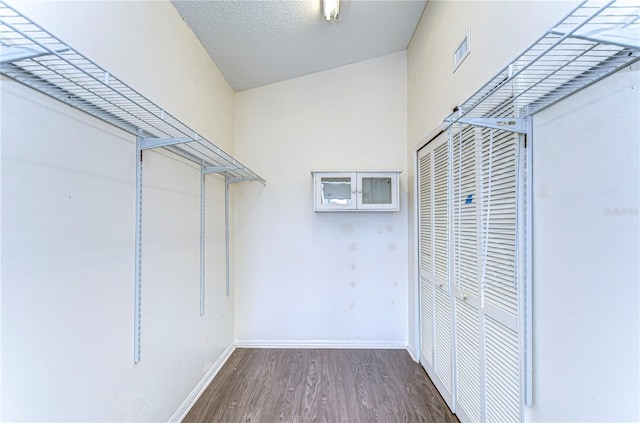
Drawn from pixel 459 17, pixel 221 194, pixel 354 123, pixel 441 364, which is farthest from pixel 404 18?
pixel 441 364

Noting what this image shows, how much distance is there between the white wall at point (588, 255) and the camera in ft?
2.91

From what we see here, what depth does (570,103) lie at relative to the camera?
3.59 ft

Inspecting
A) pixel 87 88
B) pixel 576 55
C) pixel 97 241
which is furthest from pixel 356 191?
pixel 87 88

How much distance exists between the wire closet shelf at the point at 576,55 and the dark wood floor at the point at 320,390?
2.03 meters

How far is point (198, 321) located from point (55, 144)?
165 cm

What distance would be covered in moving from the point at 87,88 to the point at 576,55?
168 centimetres

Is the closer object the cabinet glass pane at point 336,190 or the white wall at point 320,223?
the cabinet glass pane at point 336,190

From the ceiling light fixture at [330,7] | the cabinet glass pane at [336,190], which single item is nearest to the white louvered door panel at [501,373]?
the cabinet glass pane at [336,190]

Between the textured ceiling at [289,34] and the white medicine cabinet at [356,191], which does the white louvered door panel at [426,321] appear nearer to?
the white medicine cabinet at [356,191]

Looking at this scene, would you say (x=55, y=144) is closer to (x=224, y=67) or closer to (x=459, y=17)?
(x=224, y=67)

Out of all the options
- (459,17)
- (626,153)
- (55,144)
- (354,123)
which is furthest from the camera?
(354,123)

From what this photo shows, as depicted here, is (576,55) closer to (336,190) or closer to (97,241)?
(97,241)

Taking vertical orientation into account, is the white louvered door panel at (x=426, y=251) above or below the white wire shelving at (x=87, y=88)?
below

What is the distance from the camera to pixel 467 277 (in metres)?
1.90
